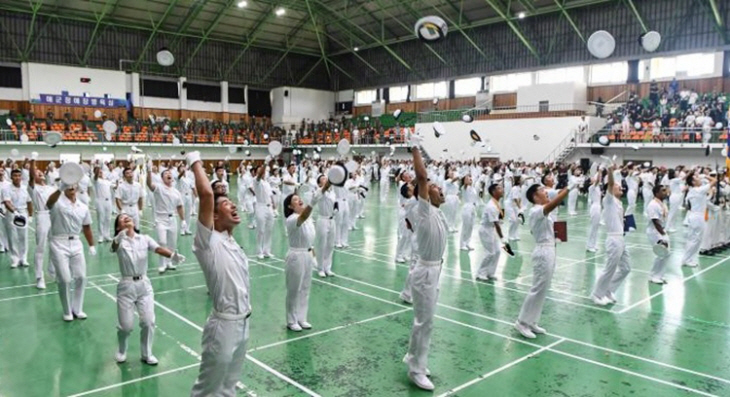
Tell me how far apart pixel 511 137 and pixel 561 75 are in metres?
7.42

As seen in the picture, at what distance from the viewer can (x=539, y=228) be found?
26.4 ft

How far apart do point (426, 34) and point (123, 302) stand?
6539 millimetres

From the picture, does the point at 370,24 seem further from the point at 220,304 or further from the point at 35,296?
the point at 220,304

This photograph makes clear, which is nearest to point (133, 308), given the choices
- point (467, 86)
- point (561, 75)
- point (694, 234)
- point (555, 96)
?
point (694, 234)

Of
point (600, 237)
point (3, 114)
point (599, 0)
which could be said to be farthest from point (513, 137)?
point (3, 114)

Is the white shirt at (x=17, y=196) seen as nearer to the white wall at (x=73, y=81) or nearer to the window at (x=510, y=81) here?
the white wall at (x=73, y=81)

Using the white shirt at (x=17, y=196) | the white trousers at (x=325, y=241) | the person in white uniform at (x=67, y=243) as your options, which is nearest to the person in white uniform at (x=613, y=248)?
the white trousers at (x=325, y=241)

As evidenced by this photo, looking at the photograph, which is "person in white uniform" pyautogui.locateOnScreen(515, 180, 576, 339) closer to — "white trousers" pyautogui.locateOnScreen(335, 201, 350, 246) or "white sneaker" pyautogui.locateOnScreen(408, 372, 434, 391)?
"white sneaker" pyautogui.locateOnScreen(408, 372, 434, 391)

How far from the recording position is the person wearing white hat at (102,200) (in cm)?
1520

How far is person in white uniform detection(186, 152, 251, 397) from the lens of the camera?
4.27 metres

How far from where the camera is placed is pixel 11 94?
42969 millimetres

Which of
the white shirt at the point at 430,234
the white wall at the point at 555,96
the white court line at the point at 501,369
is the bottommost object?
the white court line at the point at 501,369

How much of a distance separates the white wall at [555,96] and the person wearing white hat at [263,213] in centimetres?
3130

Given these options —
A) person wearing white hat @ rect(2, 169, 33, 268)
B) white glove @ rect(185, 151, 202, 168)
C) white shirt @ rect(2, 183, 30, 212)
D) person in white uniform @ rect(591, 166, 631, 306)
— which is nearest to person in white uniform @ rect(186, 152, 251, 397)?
white glove @ rect(185, 151, 202, 168)
